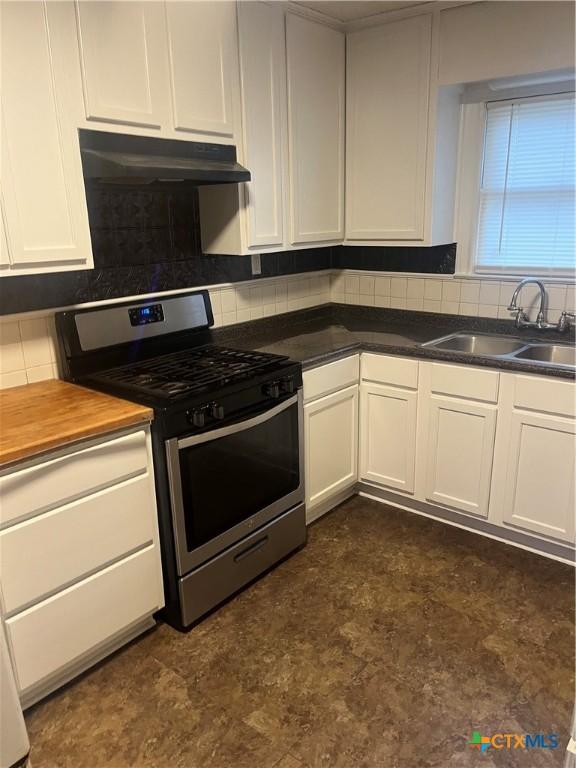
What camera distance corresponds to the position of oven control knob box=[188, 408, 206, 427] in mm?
2002

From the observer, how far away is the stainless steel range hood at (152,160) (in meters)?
1.94

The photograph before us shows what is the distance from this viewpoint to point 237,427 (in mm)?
2176

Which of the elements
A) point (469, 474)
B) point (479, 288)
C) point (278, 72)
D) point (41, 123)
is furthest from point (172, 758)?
point (278, 72)

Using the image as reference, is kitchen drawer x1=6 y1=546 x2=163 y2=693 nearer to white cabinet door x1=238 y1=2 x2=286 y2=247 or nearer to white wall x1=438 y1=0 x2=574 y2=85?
white cabinet door x1=238 y1=2 x2=286 y2=247

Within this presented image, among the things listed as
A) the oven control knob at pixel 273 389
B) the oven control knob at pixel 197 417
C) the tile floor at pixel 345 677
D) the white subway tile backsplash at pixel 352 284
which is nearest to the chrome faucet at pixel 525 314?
the white subway tile backsplash at pixel 352 284

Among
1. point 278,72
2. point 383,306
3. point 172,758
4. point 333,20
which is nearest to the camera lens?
point 172,758

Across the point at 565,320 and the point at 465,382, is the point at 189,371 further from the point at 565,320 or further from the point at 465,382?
the point at 565,320

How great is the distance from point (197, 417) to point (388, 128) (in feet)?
6.19

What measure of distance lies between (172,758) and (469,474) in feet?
5.68

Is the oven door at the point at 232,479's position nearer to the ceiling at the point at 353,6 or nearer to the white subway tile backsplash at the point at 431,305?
the white subway tile backsplash at the point at 431,305

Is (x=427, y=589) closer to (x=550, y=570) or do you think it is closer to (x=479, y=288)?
(x=550, y=570)

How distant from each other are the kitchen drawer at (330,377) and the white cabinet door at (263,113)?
68cm

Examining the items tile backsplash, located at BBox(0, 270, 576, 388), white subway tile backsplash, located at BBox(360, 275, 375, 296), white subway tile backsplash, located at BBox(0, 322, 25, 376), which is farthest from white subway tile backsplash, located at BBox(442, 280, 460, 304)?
white subway tile backsplash, located at BBox(0, 322, 25, 376)

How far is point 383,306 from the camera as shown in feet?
11.2
